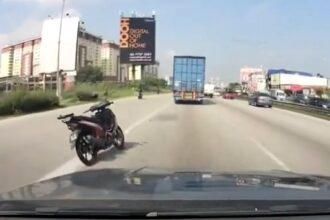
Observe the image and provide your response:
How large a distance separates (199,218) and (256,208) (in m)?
0.38

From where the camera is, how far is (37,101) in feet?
128

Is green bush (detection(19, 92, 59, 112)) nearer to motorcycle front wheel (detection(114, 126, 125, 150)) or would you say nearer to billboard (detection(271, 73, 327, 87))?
motorcycle front wheel (detection(114, 126, 125, 150))

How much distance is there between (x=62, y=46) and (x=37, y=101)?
1709 cm

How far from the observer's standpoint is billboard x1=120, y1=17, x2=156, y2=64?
93.1 metres

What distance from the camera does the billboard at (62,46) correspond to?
2138 inches

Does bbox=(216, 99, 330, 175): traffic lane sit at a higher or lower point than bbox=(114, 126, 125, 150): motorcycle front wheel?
lower

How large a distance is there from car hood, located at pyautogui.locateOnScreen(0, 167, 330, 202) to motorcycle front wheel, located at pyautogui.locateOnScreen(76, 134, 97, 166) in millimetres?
7778

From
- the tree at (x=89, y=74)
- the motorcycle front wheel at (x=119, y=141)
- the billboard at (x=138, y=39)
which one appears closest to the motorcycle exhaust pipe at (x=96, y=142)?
the motorcycle front wheel at (x=119, y=141)

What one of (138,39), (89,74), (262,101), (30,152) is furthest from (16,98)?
(89,74)

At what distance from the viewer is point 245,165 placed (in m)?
13.4

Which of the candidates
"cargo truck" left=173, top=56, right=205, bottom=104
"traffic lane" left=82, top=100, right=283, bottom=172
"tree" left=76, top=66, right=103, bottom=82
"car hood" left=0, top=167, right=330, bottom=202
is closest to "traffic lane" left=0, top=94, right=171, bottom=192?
"traffic lane" left=82, top=100, right=283, bottom=172

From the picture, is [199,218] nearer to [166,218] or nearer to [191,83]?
[166,218]

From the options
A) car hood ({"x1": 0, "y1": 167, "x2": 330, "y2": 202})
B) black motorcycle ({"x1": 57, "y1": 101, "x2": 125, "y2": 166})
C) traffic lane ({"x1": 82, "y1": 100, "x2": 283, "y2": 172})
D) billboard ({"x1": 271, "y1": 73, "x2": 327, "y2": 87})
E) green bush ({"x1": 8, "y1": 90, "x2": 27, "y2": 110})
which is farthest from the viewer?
billboard ({"x1": 271, "y1": 73, "x2": 327, "y2": 87})

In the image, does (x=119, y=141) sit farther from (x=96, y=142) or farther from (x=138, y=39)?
(x=138, y=39)
